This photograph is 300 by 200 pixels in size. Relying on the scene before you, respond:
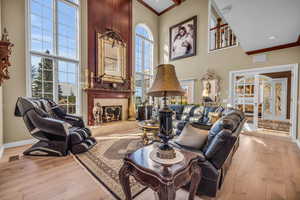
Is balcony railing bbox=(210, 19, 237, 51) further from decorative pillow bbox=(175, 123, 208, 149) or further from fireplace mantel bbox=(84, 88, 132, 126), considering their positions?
decorative pillow bbox=(175, 123, 208, 149)

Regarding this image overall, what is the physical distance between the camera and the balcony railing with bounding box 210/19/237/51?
4745 mm

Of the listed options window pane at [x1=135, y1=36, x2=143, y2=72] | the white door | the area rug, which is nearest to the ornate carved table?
the area rug

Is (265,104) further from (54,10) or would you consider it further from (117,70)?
(54,10)

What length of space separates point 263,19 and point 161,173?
3227 millimetres

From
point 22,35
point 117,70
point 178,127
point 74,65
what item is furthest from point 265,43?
point 22,35

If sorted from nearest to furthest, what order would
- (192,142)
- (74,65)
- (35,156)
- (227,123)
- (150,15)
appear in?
(227,123)
(192,142)
(35,156)
(74,65)
(150,15)

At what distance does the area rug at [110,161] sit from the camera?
64.2 inches

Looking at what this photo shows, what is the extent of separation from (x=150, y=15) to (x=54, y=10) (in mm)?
4158

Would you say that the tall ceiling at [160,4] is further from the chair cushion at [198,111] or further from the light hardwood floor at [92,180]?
the light hardwood floor at [92,180]

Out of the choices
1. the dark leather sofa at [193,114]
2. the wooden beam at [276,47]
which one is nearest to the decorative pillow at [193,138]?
the dark leather sofa at [193,114]

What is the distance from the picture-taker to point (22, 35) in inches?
122

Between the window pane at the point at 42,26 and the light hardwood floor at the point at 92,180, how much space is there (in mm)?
2575

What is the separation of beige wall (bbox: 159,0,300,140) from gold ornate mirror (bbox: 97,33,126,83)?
8.32ft

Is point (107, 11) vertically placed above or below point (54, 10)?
above
